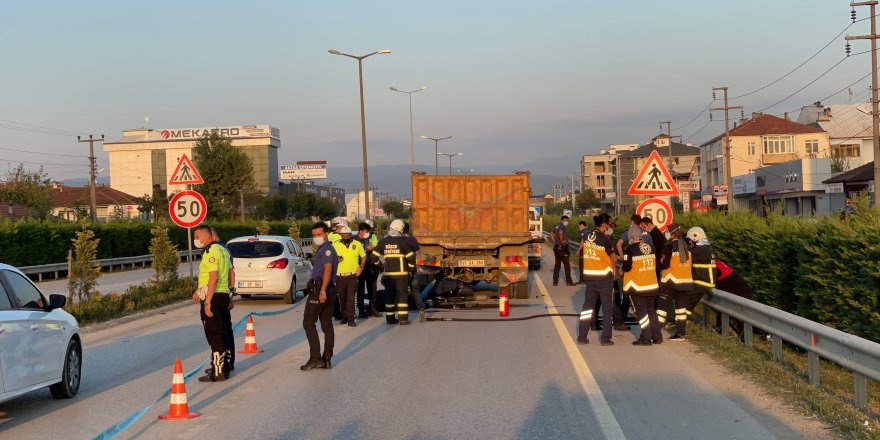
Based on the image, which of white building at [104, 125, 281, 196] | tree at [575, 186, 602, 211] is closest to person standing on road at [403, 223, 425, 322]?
tree at [575, 186, 602, 211]

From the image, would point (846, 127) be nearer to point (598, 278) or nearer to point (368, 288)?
point (368, 288)

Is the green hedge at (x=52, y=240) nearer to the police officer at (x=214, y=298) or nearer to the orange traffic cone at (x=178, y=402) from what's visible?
the police officer at (x=214, y=298)

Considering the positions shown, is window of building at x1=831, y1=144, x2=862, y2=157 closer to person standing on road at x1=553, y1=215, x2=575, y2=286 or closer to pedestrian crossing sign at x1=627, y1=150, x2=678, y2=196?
person standing on road at x1=553, y1=215, x2=575, y2=286

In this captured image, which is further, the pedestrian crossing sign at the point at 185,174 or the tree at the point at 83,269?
the pedestrian crossing sign at the point at 185,174

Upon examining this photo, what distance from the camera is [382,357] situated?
40.1 feet

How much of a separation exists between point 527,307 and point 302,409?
36.6 ft

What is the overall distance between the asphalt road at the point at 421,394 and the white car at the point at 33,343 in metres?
Answer: 0.33

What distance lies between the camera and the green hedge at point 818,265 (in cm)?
1031

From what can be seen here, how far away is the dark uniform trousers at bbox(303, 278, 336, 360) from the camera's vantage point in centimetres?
1125

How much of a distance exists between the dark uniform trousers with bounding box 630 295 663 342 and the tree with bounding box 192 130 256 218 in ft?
232

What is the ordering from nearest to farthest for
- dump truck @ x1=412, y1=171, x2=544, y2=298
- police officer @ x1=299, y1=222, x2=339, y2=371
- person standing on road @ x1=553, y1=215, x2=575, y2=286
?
1. police officer @ x1=299, y1=222, x2=339, y2=371
2. dump truck @ x1=412, y1=171, x2=544, y2=298
3. person standing on road @ x1=553, y1=215, x2=575, y2=286

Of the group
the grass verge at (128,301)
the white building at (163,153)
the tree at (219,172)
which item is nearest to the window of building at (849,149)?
the tree at (219,172)

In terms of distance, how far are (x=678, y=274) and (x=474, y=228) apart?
776 centimetres

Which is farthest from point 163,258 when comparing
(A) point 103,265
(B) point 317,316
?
(A) point 103,265
